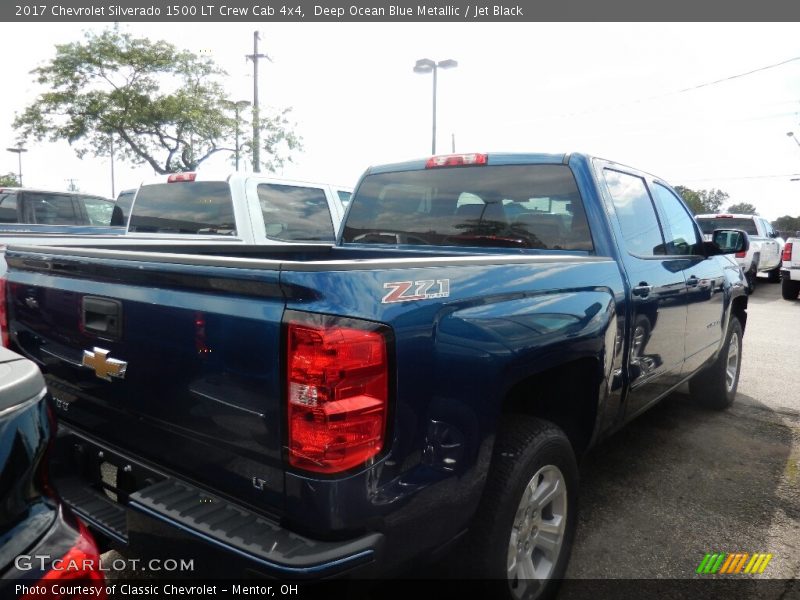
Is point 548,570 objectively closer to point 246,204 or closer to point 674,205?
point 674,205

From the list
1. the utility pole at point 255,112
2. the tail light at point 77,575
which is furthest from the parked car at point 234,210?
the utility pole at point 255,112

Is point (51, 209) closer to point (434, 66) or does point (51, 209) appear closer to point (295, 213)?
point (295, 213)

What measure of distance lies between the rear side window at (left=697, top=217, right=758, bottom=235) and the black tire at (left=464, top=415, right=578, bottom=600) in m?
14.9

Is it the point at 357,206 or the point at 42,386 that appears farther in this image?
the point at 357,206

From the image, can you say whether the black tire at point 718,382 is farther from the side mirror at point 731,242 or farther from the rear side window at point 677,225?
the rear side window at point 677,225

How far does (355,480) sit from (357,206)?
2559 millimetres

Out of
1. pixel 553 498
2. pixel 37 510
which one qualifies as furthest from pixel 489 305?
pixel 37 510

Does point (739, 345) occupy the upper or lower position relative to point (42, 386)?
lower

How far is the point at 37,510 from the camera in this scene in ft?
4.06

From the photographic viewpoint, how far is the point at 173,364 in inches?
73.6

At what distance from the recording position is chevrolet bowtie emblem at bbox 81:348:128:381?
2.06 meters

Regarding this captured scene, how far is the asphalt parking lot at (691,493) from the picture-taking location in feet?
9.26

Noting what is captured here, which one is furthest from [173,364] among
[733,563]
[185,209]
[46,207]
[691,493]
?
[46,207]

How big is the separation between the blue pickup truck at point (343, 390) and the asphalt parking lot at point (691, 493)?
1.95ft
